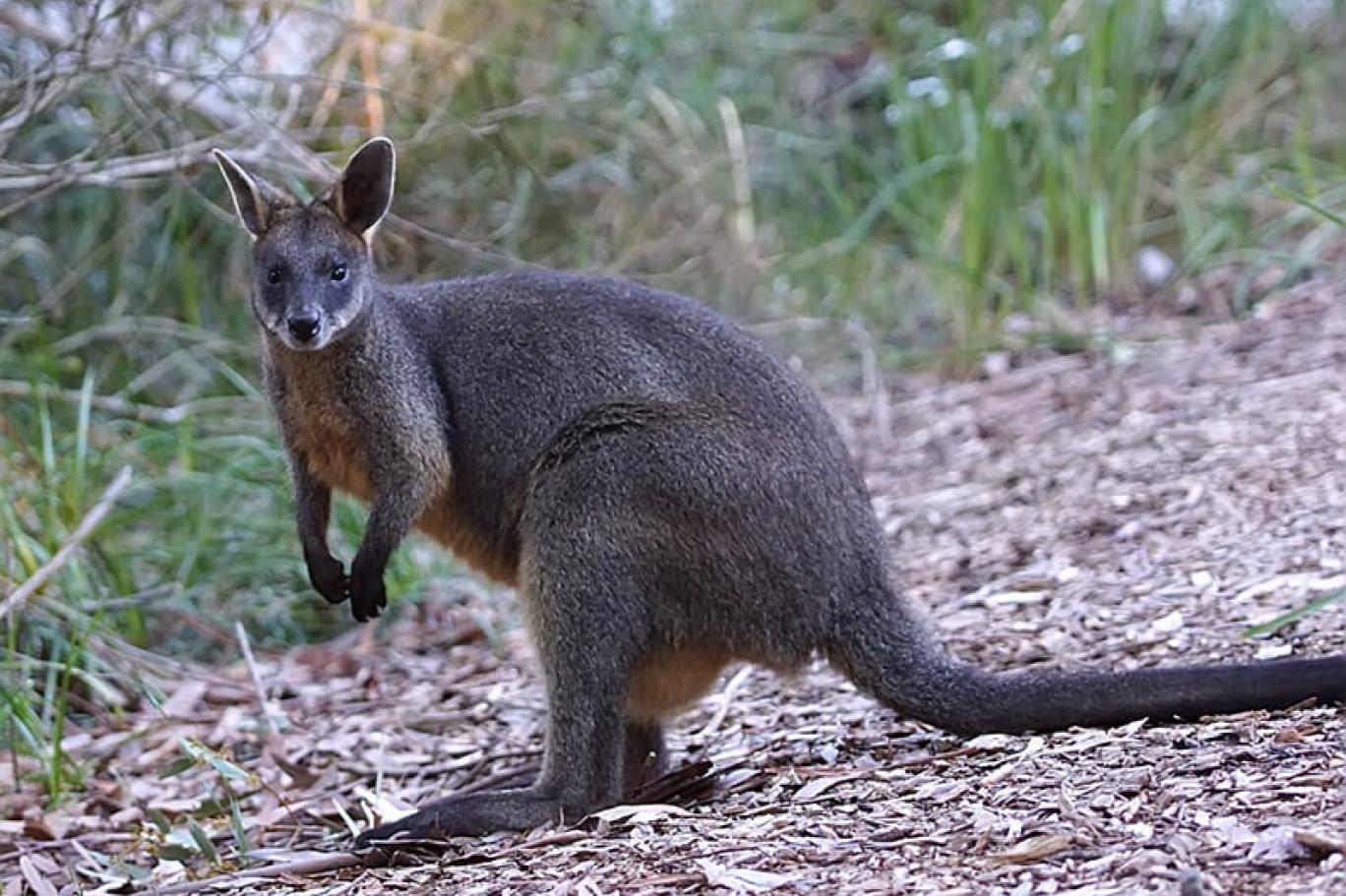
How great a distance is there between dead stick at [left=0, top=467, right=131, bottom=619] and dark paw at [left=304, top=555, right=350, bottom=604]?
848 mm

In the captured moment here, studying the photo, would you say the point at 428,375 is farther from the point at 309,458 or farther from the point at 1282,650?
the point at 1282,650

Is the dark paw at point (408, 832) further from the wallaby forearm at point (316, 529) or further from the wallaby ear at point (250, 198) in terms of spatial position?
the wallaby ear at point (250, 198)

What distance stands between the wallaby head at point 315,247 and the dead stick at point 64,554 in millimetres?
1052

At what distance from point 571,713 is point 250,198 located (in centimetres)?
146

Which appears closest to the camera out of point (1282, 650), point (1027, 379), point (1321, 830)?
point (1321, 830)

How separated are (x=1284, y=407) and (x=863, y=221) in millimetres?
2505

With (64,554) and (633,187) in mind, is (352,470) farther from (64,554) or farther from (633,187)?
(633,187)

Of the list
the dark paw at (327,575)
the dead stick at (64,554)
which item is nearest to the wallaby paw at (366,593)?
the dark paw at (327,575)

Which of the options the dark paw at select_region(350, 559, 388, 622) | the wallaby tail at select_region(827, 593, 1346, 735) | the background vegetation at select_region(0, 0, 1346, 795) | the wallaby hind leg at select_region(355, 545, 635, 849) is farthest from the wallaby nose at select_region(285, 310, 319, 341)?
the background vegetation at select_region(0, 0, 1346, 795)

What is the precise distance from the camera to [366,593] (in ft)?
13.9

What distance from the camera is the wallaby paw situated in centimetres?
423

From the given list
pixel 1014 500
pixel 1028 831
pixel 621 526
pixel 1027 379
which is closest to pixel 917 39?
pixel 1027 379

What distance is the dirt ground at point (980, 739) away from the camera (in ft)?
10.2

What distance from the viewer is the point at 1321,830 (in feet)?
9.39
